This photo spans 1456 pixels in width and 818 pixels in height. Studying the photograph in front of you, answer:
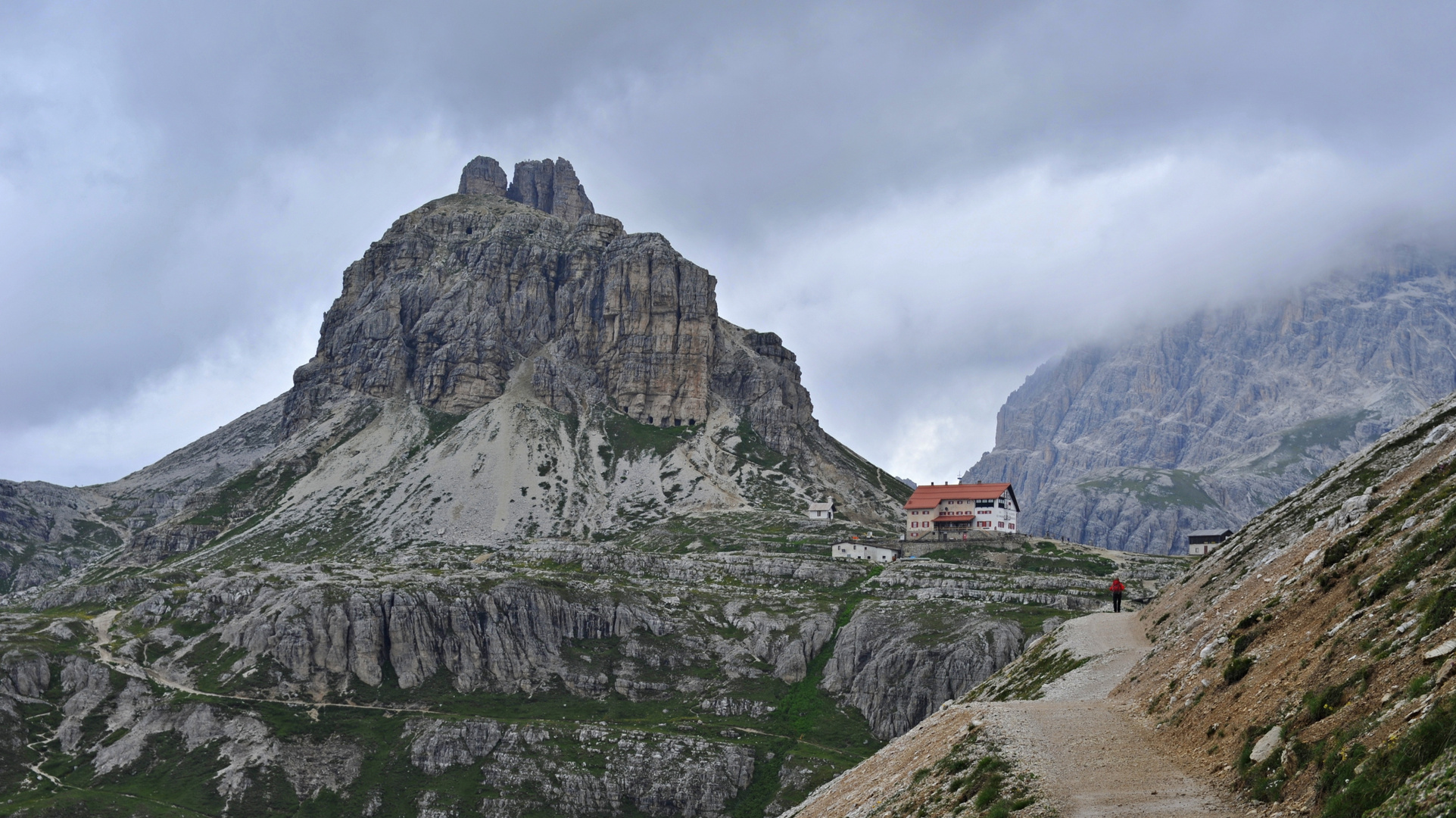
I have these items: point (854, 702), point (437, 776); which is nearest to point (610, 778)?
point (437, 776)

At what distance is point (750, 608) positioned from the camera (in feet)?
595

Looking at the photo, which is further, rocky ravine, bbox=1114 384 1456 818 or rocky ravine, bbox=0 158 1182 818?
rocky ravine, bbox=0 158 1182 818

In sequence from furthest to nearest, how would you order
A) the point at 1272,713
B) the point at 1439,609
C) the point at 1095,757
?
the point at 1095,757
the point at 1272,713
the point at 1439,609

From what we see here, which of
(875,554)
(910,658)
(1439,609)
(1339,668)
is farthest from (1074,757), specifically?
(875,554)

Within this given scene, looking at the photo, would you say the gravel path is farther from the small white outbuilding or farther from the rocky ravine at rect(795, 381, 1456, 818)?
the small white outbuilding

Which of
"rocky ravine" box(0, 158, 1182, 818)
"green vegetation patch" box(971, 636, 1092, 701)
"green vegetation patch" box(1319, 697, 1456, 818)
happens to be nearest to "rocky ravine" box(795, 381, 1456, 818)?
"green vegetation patch" box(1319, 697, 1456, 818)

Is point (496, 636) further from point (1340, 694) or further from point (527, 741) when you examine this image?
point (1340, 694)

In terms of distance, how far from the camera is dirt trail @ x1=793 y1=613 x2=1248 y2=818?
2605 centimetres

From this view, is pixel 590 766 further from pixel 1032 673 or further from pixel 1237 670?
pixel 1237 670

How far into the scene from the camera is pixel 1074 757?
31.5 m

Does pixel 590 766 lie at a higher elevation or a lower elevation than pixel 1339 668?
lower

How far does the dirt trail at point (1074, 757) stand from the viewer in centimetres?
2605

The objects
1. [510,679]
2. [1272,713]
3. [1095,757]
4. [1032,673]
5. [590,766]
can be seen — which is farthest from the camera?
[510,679]

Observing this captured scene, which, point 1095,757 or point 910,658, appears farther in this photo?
point 910,658
